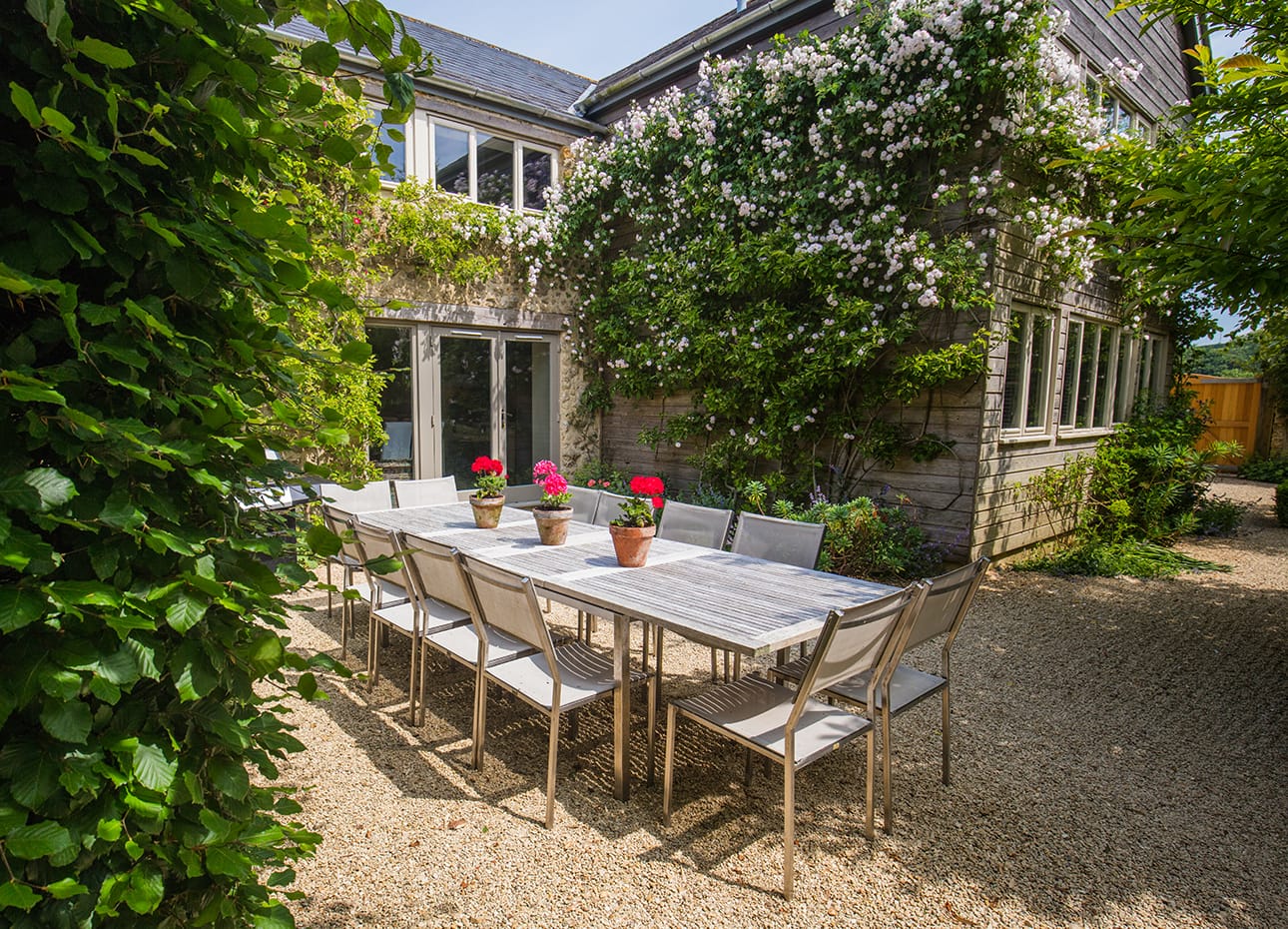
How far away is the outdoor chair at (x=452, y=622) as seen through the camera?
3.14 meters

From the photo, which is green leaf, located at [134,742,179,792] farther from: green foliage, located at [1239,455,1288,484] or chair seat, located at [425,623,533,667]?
green foliage, located at [1239,455,1288,484]

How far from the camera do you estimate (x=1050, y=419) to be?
7.46 meters

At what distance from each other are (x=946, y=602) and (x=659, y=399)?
632 centimetres

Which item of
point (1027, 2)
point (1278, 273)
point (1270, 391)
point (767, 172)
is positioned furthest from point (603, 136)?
point (1270, 391)

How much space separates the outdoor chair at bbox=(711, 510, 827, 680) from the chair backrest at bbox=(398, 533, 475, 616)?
1.62m

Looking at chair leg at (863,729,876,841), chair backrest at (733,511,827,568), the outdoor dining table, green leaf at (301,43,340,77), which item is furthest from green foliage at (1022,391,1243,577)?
green leaf at (301,43,340,77)

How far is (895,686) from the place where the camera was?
10.0ft

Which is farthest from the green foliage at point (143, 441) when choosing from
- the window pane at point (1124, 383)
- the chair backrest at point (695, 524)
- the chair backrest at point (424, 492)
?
the window pane at point (1124, 383)

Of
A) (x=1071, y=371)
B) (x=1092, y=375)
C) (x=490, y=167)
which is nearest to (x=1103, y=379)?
(x=1092, y=375)

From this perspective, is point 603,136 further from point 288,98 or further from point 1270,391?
point 1270,391

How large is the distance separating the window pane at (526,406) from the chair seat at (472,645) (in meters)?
5.44

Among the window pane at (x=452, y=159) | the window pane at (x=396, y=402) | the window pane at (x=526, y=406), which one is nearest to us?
the window pane at (x=396, y=402)

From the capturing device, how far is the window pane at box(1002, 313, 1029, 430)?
22.5 feet

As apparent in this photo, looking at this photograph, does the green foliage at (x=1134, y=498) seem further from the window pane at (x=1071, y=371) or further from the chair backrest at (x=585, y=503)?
the chair backrest at (x=585, y=503)
